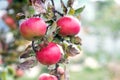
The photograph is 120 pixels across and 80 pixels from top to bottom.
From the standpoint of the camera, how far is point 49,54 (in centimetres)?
89

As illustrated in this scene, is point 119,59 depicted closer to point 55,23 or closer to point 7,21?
point 7,21

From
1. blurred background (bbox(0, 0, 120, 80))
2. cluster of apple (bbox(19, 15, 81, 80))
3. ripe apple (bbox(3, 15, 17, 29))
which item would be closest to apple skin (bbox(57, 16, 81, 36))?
cluster of apple (bbox(19, 15, 81, 80))

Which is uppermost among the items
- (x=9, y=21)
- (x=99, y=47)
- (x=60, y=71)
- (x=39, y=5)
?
(x=99, y=47)

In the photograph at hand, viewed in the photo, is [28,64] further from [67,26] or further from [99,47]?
[99,47]

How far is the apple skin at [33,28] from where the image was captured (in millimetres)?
875

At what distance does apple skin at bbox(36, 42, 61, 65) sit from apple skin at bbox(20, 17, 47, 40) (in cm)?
3

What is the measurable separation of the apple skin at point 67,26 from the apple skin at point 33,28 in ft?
0.14

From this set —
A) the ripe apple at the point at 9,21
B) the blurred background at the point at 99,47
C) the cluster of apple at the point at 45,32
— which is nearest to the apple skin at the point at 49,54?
the cluster of apple at the point at 45,32

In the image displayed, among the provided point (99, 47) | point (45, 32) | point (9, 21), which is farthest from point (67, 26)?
point (99, 47)

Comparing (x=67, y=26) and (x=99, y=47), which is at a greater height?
(x=99, y=47)

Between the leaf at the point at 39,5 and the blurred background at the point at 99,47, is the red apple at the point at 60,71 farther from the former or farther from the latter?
the blurred background at the point at 99,47

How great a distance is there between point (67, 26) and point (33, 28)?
0.08 m

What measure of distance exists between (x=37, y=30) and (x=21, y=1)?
0.87 m

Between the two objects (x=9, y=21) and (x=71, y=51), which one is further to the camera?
(x=9, y=21)
